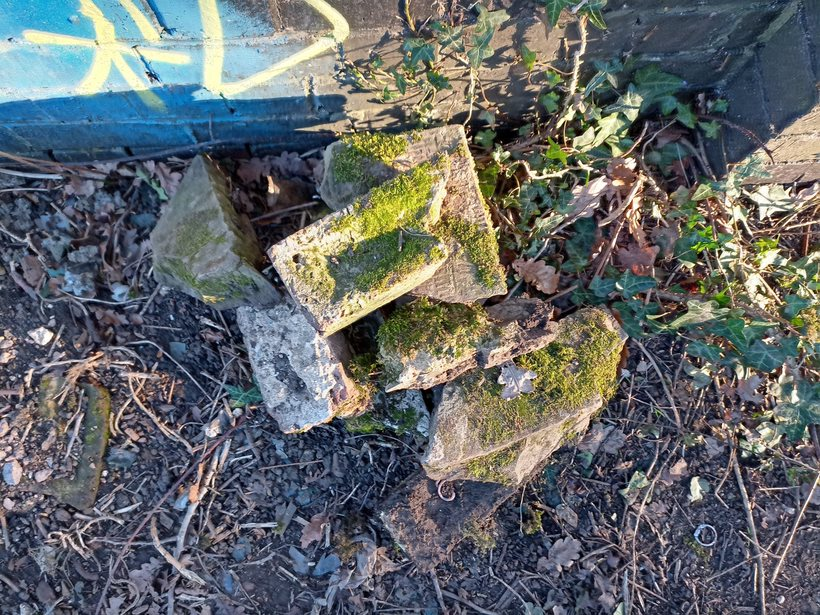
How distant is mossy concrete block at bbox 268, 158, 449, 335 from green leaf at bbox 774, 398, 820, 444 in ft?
7.10

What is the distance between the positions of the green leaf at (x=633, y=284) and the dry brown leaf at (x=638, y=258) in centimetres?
13

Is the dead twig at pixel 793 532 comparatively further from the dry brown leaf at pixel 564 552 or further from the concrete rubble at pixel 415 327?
the concrete rubble at pixel 415 327

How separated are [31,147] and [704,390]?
422 centimetres

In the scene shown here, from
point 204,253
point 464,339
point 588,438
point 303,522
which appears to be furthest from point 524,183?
point 303,522

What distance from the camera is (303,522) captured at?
3.10m

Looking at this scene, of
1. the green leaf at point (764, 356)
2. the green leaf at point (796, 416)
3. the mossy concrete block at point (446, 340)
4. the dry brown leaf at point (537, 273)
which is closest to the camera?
the mossy concrete block at point (446, 340)

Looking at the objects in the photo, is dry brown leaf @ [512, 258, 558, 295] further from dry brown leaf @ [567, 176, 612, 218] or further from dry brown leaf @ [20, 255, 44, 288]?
dry brown leaf @ [20, 255, 44, 288]

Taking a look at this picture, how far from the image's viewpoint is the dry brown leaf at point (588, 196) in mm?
2887

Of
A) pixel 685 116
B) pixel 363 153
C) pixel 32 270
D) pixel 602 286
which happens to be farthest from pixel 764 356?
pixel 32 270

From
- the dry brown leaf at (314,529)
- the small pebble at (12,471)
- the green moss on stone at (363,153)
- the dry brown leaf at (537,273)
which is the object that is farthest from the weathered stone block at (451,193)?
the small pebble at (12,471)

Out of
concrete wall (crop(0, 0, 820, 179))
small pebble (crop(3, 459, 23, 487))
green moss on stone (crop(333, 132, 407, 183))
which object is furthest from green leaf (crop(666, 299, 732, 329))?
small pebble (crop(3, 459, 23, 487))

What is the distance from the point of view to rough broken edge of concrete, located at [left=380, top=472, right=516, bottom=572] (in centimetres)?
293

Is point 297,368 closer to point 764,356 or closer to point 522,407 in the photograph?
point 522,407

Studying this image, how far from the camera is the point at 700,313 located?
270cm
